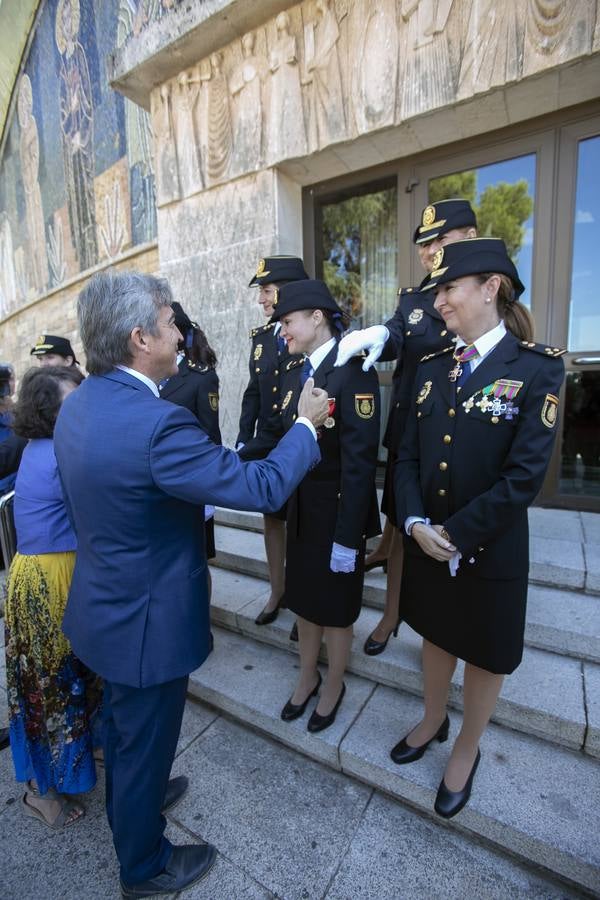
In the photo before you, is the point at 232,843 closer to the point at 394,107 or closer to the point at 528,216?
the point at 528,216

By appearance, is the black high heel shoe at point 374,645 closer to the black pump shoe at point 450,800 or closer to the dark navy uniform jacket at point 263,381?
the black pump shoe at point 450,800

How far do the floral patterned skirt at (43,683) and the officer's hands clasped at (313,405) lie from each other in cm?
139

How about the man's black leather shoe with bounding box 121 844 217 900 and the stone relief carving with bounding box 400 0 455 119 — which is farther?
the stone relief carving with bounding box 400 0 455 119

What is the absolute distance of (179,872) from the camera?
5.59 ft

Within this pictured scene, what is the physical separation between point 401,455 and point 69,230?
34.1 ft

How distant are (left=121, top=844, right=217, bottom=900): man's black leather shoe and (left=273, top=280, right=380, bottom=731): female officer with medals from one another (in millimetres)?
669

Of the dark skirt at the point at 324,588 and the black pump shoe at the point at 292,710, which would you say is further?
the black pump shoe at the point at 292,710

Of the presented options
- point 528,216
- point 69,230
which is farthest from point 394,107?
point 69,230

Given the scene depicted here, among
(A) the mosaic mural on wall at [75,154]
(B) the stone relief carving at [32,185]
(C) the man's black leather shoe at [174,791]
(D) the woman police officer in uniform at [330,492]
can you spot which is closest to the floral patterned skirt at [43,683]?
(C) the man's black leather shoe at [174,791]

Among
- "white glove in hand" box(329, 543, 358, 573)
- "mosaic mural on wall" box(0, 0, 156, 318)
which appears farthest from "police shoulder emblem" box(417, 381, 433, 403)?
"mosaic mural on wall" box(0, 0, 156, 318)

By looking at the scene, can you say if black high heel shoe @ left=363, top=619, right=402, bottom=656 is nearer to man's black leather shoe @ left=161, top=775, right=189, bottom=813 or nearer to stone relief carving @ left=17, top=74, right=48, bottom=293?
man's black leather shoe @ left=161, top=775, right=189, bottom=813

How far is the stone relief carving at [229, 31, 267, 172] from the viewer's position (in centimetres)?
449

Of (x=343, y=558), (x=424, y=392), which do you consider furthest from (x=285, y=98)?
(x=343, y=558)

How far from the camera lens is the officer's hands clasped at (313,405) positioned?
1595 millimetres
